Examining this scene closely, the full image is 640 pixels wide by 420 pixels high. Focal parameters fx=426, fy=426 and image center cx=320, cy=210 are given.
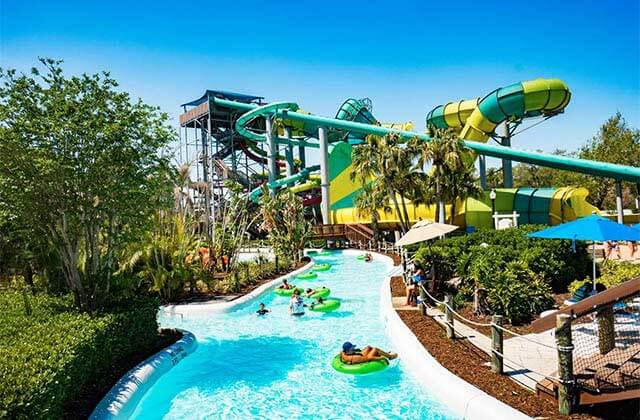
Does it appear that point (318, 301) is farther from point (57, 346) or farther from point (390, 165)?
point (390, 165)

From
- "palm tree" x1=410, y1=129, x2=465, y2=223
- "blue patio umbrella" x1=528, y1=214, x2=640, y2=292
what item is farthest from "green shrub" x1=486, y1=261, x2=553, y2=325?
"palm tree" x1=410, y1=129, x2=465, y2=223

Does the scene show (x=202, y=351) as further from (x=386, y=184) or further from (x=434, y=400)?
(x=386, y=184)

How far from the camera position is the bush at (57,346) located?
5117 mm

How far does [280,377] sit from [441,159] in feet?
61.8

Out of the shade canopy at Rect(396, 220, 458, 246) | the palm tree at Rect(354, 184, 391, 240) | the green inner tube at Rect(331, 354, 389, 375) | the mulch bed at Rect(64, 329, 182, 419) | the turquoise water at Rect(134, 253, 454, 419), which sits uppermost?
the palm tree at Rect(354, 184, 391, 240)

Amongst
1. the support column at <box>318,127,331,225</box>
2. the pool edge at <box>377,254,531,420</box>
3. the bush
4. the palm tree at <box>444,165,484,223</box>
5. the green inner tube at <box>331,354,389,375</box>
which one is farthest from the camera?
the support column at <box>318,127,331,225</box>

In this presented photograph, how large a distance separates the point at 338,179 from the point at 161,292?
29175 millimetres

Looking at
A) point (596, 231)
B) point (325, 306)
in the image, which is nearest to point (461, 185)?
point (325, 306)

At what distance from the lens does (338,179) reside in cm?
4306

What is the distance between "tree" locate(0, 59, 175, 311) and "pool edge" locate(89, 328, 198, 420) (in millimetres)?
2012

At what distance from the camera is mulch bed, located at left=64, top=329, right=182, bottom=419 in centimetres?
646

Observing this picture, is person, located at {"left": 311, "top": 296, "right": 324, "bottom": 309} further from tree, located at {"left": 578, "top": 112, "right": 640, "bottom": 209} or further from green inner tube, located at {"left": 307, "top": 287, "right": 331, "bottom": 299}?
tree, located at {"left": 578, "top": 112, "right": 640, "bottom": 209}

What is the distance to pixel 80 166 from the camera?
8867 mm

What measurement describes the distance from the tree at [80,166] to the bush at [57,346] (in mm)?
1086
